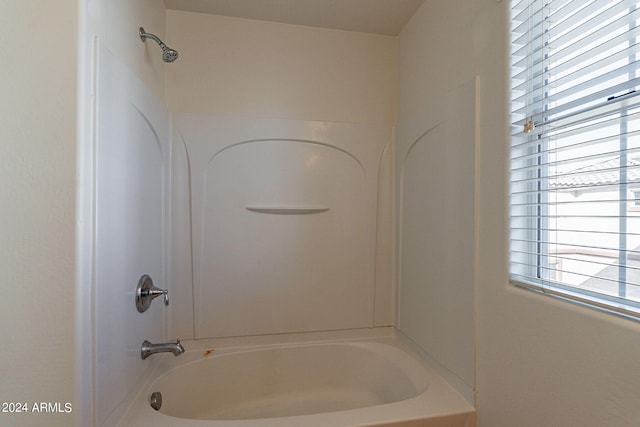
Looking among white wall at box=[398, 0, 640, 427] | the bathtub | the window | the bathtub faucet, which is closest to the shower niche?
the bathtub

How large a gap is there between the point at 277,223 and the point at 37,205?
1.06 metres

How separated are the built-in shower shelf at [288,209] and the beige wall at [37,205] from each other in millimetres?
943

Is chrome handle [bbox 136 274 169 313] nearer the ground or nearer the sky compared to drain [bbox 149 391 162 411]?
nearer the sky

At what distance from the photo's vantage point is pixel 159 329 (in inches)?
57.4

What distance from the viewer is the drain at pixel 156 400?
3.99ft

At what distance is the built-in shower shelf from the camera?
1672mm

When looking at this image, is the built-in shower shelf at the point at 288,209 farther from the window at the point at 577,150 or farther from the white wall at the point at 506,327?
the window at the point at 577,150

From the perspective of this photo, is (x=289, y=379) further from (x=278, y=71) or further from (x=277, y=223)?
(x=278, y=71)

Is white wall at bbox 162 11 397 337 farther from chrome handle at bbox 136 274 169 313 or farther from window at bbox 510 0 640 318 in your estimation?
window at bbox 510 0 640 318

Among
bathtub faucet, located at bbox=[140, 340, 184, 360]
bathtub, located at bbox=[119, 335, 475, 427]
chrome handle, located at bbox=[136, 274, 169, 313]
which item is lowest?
bathtub, located at bbox=[119, 335, 475, 427]

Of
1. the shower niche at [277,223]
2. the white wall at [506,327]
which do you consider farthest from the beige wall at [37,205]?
the white wall at [506,327]

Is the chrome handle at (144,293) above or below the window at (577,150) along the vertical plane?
below

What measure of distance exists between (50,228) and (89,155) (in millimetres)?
220

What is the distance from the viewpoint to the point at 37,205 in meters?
0.77
